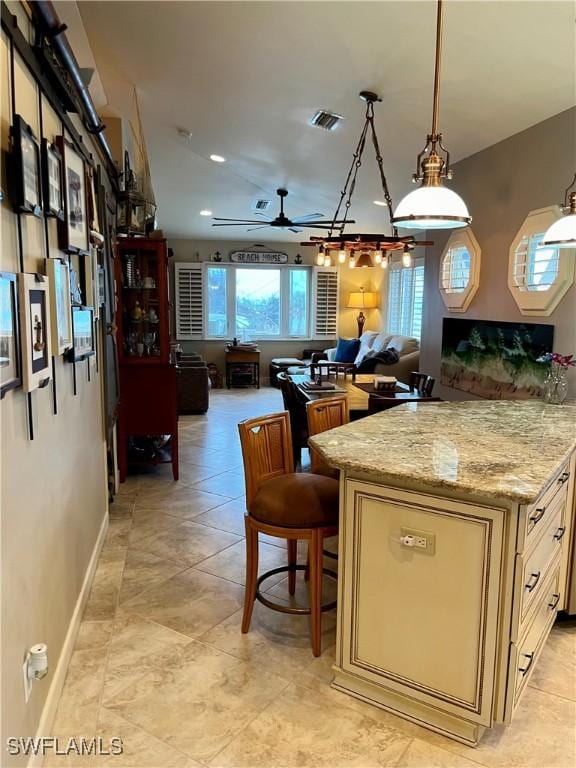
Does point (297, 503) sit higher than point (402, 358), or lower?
lower

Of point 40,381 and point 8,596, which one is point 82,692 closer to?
point 8,596

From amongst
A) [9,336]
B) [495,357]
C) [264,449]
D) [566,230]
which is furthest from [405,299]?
[9,336]

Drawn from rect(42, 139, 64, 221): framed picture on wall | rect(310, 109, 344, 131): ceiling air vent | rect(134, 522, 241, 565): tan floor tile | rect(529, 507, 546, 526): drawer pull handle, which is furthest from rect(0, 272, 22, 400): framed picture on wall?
rect(310, 109, 344, 131): ceiling air vent

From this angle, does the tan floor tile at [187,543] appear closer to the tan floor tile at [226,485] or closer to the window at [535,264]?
the tan floor tile at [226,485]

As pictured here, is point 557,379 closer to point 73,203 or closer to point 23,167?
point 73,203

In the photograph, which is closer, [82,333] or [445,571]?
[445,571]

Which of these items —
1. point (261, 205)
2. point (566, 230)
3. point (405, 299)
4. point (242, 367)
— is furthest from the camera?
point (242, 367)

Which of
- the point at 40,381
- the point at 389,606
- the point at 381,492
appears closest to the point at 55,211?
the point at 40,381

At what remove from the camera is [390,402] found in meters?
3.53

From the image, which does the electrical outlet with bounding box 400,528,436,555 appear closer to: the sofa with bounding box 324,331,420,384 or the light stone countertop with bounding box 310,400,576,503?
the light stone countertop with bounding box 310,400,576,503

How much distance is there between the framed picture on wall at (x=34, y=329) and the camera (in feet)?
4.89

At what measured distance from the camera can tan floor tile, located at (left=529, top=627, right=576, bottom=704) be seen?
2098 millimetres

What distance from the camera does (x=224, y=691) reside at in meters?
2.05

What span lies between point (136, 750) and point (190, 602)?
92 centimetres
